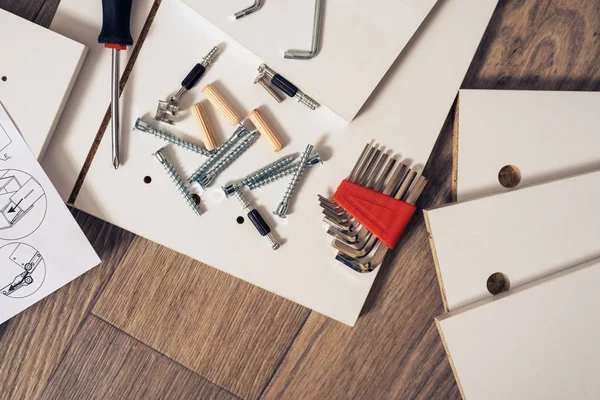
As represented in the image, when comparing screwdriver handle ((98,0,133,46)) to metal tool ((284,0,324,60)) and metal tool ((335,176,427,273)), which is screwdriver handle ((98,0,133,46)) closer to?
metal tool ((284,0,324,60))

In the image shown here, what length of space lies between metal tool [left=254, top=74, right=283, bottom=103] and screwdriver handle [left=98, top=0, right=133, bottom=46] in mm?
188

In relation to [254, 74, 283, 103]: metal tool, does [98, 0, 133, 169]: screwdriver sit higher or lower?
lower

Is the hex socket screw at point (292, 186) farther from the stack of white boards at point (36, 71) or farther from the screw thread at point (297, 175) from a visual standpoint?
the stack of white boards at point (36, 71)

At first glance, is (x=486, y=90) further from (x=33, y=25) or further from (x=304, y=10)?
(x=33, y=25)

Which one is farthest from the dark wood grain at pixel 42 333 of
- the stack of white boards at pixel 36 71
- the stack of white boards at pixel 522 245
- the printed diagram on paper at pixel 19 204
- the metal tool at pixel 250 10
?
the stack of white boards at pixel 522 245

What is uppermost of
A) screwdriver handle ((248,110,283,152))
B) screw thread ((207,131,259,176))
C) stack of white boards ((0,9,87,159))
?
screwdriver handle ((248,110,283,152))

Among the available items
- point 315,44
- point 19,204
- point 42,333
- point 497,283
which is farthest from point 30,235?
point 497,283

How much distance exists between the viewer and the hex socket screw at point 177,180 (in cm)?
64

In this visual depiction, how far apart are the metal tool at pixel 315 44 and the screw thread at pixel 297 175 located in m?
0.12

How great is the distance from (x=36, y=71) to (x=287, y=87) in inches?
14.1

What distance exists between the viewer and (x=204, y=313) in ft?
2.31

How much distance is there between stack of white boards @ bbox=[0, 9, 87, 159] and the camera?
2.10 ft

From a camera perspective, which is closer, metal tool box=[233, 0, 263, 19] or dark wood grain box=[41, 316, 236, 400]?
metal tool box=[233, 0, 263, 19]

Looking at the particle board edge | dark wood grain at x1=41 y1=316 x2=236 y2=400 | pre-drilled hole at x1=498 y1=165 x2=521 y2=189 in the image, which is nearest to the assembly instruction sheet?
dark wood grain at x1=41 y1=316 x2=236 y2=400
